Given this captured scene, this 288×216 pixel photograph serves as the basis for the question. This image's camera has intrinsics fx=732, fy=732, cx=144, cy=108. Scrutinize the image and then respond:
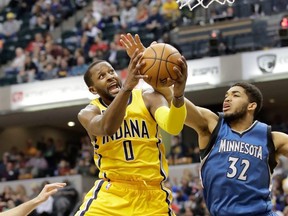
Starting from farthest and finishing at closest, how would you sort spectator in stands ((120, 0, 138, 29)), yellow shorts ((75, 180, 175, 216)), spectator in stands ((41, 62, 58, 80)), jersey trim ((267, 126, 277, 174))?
spectator in stands ((120, 0, 138, 29)), spectator in stands ((41, 62, 58, 80)), jersey trim ((267, 126, 277, 174)), yellow shorts ((75, 180, 175, 216))

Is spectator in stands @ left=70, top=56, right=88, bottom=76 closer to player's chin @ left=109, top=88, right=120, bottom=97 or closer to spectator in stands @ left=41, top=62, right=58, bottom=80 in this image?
spectator in stands @ left=41, top=62, right=58, bottom=80

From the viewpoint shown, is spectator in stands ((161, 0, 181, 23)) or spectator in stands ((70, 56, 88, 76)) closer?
spectator in stands ((161, 0, 181, 23))

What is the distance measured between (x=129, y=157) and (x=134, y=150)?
7 centimetres

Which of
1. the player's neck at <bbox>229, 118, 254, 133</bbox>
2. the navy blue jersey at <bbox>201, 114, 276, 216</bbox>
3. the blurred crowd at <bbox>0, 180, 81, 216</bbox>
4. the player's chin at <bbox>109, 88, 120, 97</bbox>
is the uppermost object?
the player's chin at <bbox>109, 88, 120, 97</bbox>

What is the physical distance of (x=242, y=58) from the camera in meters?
16.5

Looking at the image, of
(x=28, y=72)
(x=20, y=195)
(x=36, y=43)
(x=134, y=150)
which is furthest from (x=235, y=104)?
(x=36, y=43)

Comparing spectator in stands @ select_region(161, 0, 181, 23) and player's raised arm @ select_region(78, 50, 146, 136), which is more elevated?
player's raised arm @ select_region(78, 50, 146, 136)

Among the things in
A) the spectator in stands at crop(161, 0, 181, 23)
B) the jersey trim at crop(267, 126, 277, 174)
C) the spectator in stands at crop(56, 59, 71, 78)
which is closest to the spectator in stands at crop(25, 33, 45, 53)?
the spectator in stands at crop(56, 59, 71, 78)

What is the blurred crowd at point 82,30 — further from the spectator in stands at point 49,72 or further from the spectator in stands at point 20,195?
the spectator in stands at point 20,195

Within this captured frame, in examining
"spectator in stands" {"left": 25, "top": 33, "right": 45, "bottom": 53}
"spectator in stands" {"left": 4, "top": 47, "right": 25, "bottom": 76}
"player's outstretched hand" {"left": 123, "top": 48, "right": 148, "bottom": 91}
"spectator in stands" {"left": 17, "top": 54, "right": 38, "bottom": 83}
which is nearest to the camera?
"player's outstretched hand" {"left": 123, "top": 48, "right": 148, "bottom": 91}

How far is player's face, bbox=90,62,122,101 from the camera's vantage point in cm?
582

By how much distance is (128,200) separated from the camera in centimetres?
570

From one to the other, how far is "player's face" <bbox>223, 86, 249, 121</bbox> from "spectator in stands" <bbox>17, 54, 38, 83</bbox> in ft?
43.8

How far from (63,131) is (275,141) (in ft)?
58.0
